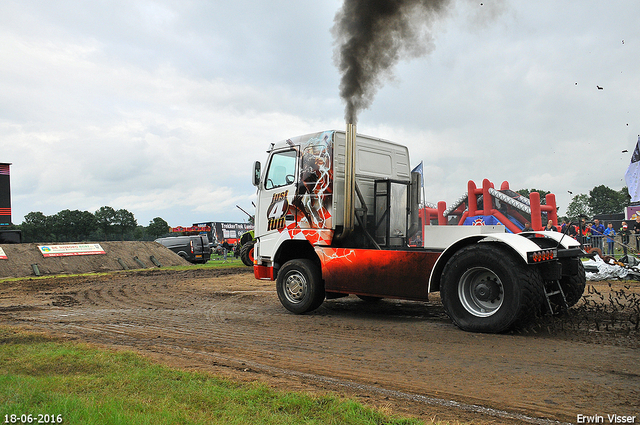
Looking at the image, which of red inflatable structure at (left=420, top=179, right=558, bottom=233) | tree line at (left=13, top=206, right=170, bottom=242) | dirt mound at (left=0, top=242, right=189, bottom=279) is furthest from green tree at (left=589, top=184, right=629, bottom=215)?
dirt mound at (left=0, top=242, right=189, bottom=279)

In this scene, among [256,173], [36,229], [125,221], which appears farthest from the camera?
[125,221]

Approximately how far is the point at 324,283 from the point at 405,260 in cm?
183

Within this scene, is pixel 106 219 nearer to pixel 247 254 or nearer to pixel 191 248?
pixel 191 248

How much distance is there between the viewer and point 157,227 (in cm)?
9600

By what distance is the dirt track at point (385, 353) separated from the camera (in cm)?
369

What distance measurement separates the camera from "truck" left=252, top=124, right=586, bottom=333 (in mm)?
6078

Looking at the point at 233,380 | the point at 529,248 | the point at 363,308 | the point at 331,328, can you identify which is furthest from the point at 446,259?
the point at 233,380

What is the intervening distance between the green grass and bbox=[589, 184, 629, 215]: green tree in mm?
101445

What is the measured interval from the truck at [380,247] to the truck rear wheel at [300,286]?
0.06 ft

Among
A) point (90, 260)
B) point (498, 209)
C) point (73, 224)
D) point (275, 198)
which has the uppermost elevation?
point (498, 209)

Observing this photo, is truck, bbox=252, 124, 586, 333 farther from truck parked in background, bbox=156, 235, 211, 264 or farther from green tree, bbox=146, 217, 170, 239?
green tree, bbox=146, 217, 170, 239

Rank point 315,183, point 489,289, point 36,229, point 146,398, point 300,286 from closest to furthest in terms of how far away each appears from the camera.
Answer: point 146,398 → point 489,289 → point 315,183 → point 300,286 → point 36,229

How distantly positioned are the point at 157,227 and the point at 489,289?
96.6 meters

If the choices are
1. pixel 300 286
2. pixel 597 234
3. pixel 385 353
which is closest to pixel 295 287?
pixel 300 286
